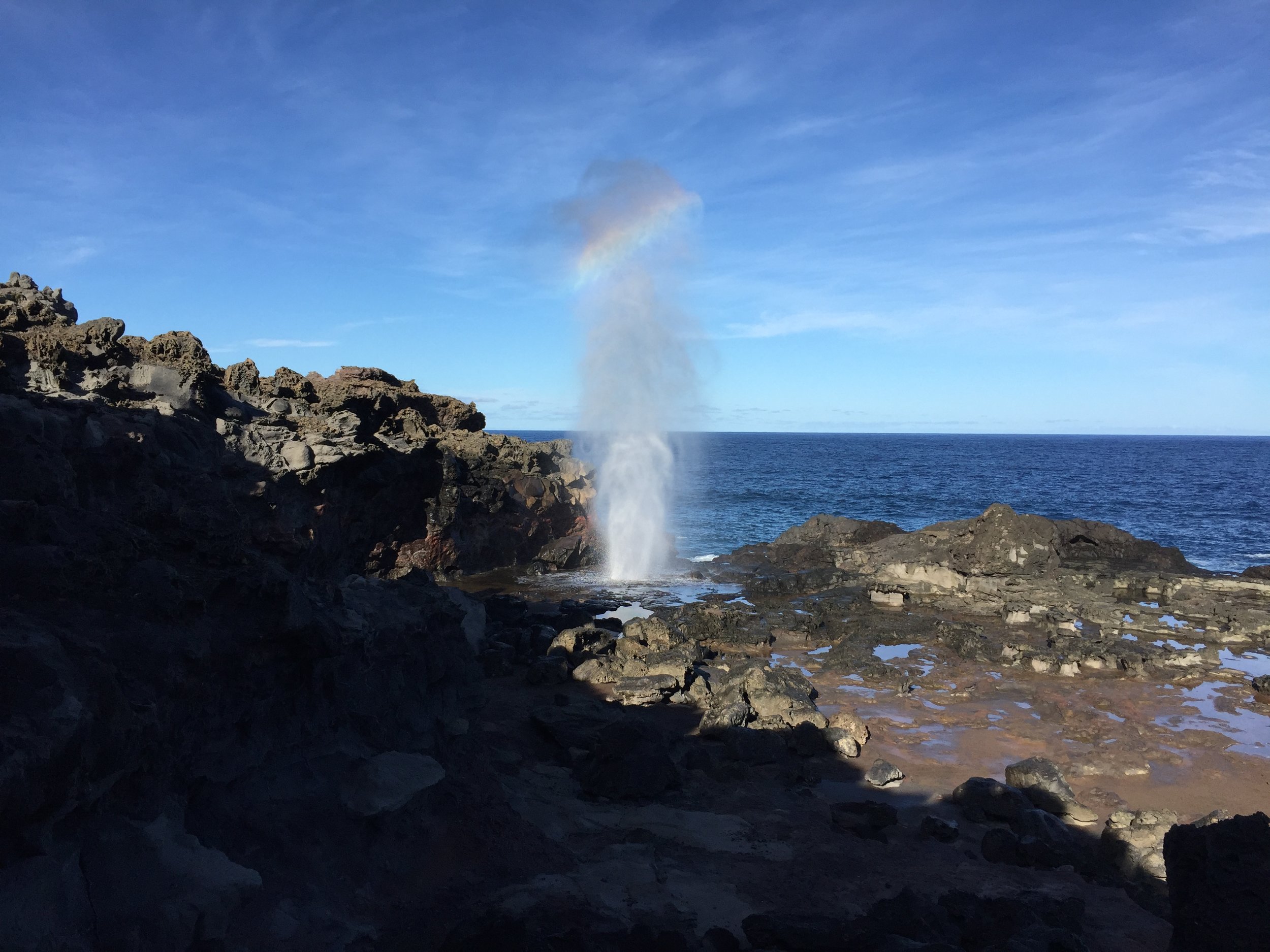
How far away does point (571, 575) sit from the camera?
2981 cm

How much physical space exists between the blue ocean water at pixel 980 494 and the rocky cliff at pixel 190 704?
91.4ft

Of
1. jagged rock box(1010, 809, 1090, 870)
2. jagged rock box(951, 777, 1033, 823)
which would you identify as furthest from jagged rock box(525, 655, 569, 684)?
jagged rock box(1010, 809, 1090, 870)

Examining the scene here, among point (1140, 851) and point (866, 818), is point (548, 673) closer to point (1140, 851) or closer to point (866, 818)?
point (866, 818)

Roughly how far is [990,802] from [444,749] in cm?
731

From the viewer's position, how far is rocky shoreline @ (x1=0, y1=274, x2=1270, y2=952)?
5402 millimetres

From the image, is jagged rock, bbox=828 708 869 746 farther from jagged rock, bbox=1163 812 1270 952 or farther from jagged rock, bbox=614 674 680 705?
jagged rock, bbox=1163 812 1270 952

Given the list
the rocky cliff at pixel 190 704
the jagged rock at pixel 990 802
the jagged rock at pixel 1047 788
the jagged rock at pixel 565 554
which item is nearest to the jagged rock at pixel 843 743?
the jagged rock at pixel 990 802

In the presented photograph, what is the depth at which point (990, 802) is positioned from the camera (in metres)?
10.7

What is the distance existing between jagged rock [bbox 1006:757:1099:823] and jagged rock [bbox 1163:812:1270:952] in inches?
160

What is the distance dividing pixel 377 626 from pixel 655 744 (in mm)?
4152

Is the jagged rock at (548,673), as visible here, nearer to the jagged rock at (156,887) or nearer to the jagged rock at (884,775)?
the jagged rock at (884,775)

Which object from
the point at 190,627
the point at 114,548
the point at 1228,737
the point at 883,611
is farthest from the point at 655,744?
the point at 883,611

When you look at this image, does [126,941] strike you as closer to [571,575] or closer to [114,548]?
[114,548]

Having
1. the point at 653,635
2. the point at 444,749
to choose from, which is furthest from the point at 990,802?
the point at 653,635
